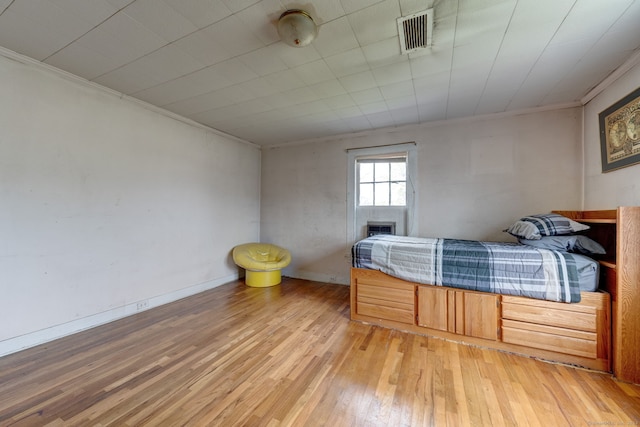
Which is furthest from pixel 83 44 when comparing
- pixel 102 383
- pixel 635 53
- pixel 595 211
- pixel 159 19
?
pixel 595 211

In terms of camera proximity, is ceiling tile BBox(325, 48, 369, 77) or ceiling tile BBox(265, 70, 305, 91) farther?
ceiling tile BBox(265, 70, 305, 91)

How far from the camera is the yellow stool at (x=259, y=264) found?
149 inches

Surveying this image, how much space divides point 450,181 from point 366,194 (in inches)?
47.9

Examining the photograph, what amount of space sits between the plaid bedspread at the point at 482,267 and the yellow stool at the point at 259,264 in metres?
1.68

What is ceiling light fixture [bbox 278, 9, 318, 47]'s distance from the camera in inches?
60.5

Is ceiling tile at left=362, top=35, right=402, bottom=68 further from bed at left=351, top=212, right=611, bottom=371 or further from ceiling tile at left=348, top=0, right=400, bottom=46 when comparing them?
bed at left=351, top=212, right=611, bottom=371

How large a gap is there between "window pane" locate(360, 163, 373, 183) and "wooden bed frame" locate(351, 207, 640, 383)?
1783 millimetres

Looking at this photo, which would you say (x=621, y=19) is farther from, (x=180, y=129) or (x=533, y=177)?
(x=180, y=129)

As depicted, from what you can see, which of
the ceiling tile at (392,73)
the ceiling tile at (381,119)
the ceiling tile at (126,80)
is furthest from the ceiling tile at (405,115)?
the ceiling tile at (126,80)

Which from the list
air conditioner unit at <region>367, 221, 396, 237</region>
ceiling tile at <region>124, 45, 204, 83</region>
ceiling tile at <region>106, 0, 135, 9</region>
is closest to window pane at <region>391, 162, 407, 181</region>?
air conditioner unit at <region>367, 221, 396, 237</region>

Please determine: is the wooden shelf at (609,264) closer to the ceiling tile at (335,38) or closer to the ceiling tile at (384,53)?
the ceiling tile at (384,53)

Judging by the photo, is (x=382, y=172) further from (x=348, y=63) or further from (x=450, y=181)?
(x=348, y=63)

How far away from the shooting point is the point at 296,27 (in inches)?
62.2

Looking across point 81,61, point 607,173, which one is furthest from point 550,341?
point 81,61
